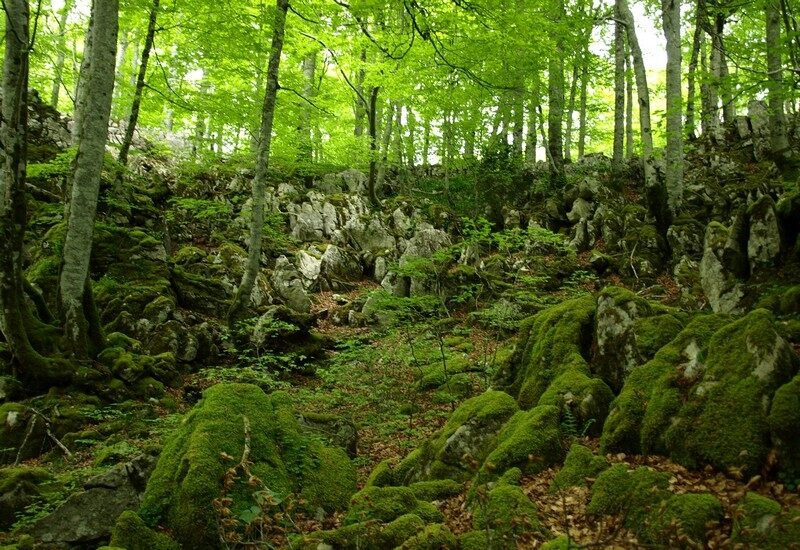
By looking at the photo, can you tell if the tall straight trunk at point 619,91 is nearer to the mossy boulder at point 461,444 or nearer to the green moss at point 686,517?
the mossy boulder at point 461,444

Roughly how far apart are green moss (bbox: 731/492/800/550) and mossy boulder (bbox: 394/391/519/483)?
9.18 feet

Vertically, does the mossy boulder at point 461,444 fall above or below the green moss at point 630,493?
below

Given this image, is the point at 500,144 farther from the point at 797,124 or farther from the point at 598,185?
Result: the point at 797,124

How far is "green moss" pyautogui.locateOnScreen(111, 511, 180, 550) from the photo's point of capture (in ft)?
13.0

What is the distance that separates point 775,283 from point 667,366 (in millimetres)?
3039

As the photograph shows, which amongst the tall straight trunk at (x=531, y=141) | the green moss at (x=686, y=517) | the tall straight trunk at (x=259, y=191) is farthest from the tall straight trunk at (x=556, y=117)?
the green moss at (x=686, y=517)

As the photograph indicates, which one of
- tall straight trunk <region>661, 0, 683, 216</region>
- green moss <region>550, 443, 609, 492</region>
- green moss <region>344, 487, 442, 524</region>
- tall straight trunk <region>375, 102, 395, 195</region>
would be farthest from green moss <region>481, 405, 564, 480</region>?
tall straight trunk <region>375, 102, 395, 195</region>

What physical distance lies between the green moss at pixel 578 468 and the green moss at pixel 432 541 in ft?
4.10

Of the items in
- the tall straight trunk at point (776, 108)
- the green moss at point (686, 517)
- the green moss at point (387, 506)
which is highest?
the tall straight trunk at point (776, 108)

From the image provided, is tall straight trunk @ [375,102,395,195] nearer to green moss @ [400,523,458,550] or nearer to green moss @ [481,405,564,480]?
green moss @ [481,405,564,480]

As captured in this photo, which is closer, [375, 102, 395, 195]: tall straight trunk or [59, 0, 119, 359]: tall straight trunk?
[59, 0, 119, 359]: tall straight trunk

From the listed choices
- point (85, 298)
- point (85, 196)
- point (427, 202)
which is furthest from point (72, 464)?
point (427, 202)

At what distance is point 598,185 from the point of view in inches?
712

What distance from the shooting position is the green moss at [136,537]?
3949 mm
